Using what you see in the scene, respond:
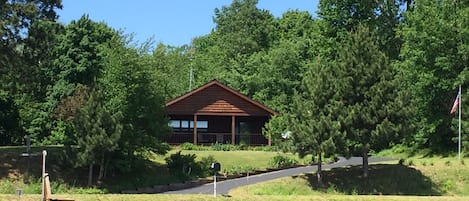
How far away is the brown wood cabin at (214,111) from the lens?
4688cm

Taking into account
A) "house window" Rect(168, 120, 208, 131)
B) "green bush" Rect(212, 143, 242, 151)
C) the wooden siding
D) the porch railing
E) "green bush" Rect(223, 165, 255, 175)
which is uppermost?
the wooden siding

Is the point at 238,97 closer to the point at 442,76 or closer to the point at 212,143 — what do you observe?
the point at 212,143

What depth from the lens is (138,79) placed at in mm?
30766

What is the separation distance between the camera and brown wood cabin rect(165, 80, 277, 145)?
46.9 metres

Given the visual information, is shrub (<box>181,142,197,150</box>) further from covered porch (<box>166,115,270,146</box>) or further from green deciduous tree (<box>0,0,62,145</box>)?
green deciduous tree (<box>0,0,62,145</box>)

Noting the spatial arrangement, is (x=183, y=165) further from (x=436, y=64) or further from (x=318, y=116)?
(x=436, y=64)

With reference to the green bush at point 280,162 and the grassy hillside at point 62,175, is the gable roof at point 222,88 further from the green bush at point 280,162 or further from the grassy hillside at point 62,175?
the grassy hillside at point 62,175

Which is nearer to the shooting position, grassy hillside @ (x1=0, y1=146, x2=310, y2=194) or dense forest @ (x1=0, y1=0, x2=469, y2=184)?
grassy hillside @ (x1=0, y1=146, x2=310, y2=194)

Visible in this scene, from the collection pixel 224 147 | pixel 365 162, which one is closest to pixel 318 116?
pixel 365 162

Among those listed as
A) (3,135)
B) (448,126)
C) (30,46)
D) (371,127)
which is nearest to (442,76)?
(448,126)

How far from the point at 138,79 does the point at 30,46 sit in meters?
5.09

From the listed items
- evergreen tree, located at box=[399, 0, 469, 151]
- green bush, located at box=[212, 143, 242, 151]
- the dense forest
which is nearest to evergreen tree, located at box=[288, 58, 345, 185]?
the dense forest

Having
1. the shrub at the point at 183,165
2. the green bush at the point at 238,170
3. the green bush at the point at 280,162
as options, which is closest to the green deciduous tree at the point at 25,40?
the shrub at the point at 183,165

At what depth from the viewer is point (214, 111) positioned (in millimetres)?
47375
